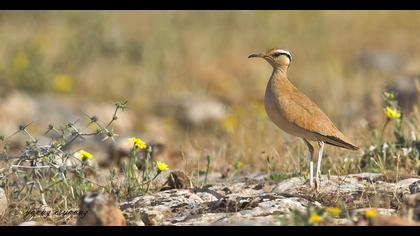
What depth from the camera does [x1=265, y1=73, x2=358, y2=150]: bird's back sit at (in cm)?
713

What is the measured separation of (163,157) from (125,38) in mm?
9189

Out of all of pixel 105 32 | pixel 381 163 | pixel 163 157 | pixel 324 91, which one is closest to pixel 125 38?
pixel 105 32

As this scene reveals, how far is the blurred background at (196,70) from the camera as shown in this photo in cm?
1245

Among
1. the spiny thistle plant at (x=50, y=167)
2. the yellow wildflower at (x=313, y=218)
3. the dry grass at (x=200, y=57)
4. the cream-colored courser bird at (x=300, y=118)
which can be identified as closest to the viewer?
the yellow wildflower at (x=313, y=218)

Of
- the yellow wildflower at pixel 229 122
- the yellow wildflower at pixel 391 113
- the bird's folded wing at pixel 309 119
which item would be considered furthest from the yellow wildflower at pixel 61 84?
the bird's folded wing at pixel 309 119

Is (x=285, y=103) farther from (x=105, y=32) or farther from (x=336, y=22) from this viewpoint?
(x=336, y=22)

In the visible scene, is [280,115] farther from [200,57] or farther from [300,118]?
[200,57]

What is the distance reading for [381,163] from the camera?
7574 mm

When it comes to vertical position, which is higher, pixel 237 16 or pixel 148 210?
pixel 237 16

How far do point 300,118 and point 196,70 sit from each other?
392 inches

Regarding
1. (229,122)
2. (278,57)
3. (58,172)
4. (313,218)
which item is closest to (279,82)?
(278,57)

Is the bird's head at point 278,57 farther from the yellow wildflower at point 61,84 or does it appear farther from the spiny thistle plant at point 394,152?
the yellow wildflower at point 61,84

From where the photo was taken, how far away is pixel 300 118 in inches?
281

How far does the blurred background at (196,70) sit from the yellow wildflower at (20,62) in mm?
21
